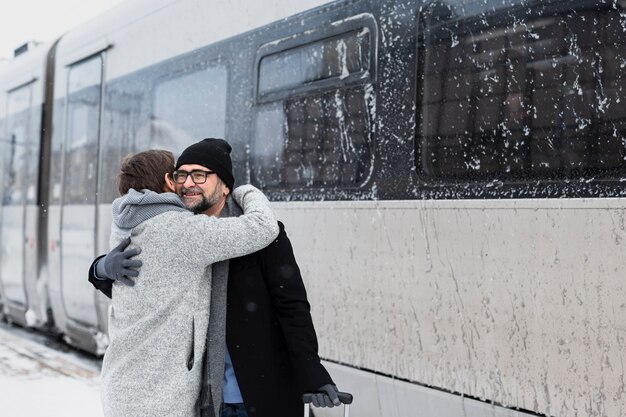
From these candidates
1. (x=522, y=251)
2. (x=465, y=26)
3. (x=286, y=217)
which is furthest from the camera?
(x=286, y=217)

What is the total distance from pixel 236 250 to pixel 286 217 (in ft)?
6.25

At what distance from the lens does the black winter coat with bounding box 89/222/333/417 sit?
2312mm

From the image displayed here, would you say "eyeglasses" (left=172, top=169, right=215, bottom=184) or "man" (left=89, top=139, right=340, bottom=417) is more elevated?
"eyeglasses" (left=172, top=169, right=215, bottom=184)

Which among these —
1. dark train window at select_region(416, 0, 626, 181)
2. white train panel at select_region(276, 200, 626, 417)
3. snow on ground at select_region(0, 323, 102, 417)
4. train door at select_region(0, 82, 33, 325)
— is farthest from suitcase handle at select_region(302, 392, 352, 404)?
train door at select_region(0, 82, 33, 325)

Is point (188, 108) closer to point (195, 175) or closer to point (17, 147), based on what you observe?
point (195, 175)

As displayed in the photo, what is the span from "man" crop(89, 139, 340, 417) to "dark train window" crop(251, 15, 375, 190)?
1.40 m

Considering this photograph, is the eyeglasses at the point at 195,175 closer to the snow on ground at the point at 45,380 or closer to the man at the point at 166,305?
the man at the point at 166,305

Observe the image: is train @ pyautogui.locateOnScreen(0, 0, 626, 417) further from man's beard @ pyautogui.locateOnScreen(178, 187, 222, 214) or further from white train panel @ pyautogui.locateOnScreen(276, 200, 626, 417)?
man's beard @ pyautogui.locateOnScreen(178, 187, 222, 214)

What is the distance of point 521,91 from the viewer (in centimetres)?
300

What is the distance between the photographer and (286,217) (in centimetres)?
420

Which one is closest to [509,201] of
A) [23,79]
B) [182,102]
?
[182,102]

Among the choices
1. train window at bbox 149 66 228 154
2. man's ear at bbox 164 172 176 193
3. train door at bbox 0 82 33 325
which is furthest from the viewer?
train door at bbox 0 82 33 325

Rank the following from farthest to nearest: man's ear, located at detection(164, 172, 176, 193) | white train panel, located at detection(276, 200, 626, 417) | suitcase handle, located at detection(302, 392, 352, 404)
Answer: white train panel, located at detection(276, 200, 626, 417) → man's ear, located at detection(164, 172, 176, 193) → suitcase handle, located at detection(302, 392, 352, 404)

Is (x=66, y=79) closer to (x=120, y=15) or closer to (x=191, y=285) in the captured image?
(x=120, y=15)
